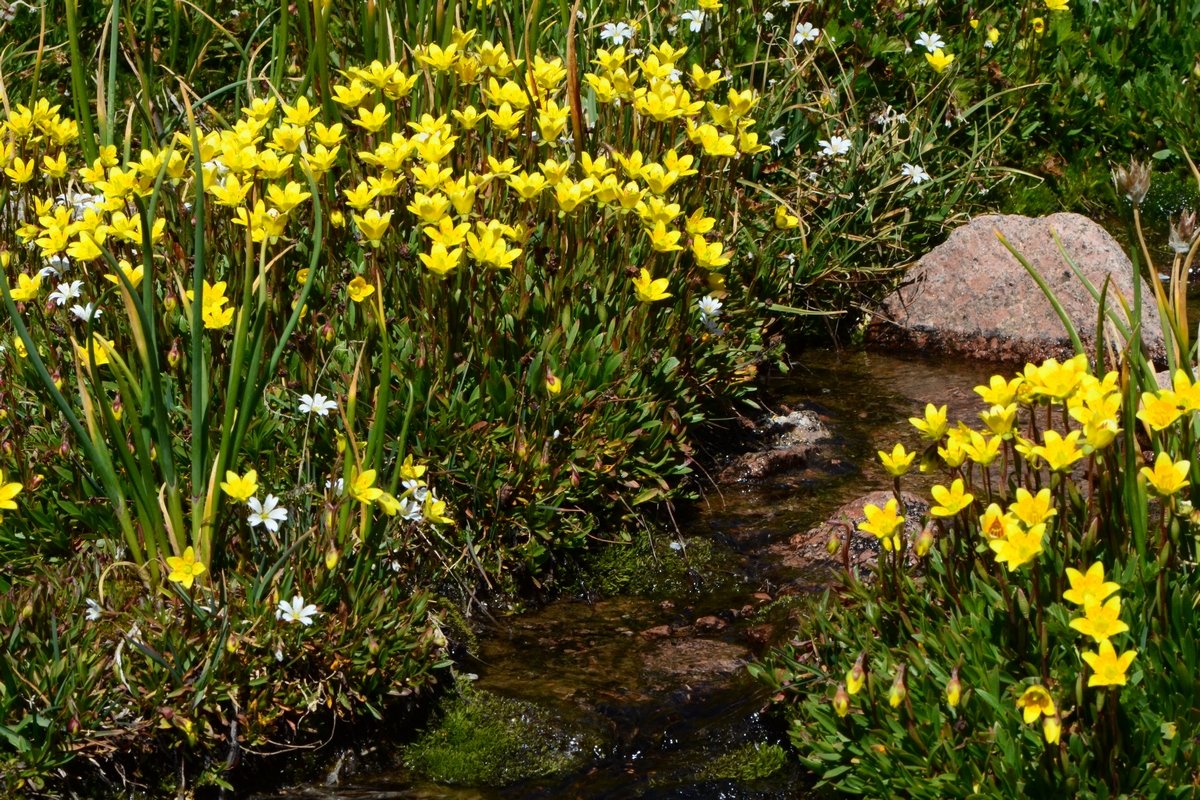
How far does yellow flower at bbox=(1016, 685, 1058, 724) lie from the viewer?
7.47 ft

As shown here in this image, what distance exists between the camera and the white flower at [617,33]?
5.21 m

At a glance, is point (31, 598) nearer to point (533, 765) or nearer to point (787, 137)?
point (533, 765)

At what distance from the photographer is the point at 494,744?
10.2 feet

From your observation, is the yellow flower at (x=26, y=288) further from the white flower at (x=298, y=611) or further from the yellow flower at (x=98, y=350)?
the white flower at (x=298, y=611)

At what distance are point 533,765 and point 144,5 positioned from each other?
4616 millimetres

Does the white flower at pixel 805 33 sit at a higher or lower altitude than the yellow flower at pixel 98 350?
higher

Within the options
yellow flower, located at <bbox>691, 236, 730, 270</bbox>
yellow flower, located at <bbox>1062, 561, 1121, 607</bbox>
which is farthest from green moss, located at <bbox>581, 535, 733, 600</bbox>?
yellow flower, located at <bbox>1062, 561, 1121, 607</bbox>

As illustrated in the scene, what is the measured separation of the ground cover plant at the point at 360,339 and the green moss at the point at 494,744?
0.39ft

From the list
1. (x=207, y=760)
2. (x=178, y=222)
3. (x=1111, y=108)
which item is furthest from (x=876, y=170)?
(x=207, y=760)

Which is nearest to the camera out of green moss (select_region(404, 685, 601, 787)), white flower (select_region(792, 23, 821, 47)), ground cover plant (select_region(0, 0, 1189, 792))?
ground cover plant (select_region(0, 0, 1189, 792))

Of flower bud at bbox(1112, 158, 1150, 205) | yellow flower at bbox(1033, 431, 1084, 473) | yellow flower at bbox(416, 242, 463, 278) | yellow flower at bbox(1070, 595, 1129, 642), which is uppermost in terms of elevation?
flower bud at bbox(1112, 158, 1150, 205)

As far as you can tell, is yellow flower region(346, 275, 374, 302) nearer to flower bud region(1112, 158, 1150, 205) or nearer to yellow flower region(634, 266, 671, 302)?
yellow flower region(634, 266, 671, 302)

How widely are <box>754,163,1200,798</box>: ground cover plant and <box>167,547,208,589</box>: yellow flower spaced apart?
124cm

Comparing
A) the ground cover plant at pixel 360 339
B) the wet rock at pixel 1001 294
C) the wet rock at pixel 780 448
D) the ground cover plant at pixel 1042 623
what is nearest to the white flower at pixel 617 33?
the ground cover plant at pixel 360 339
